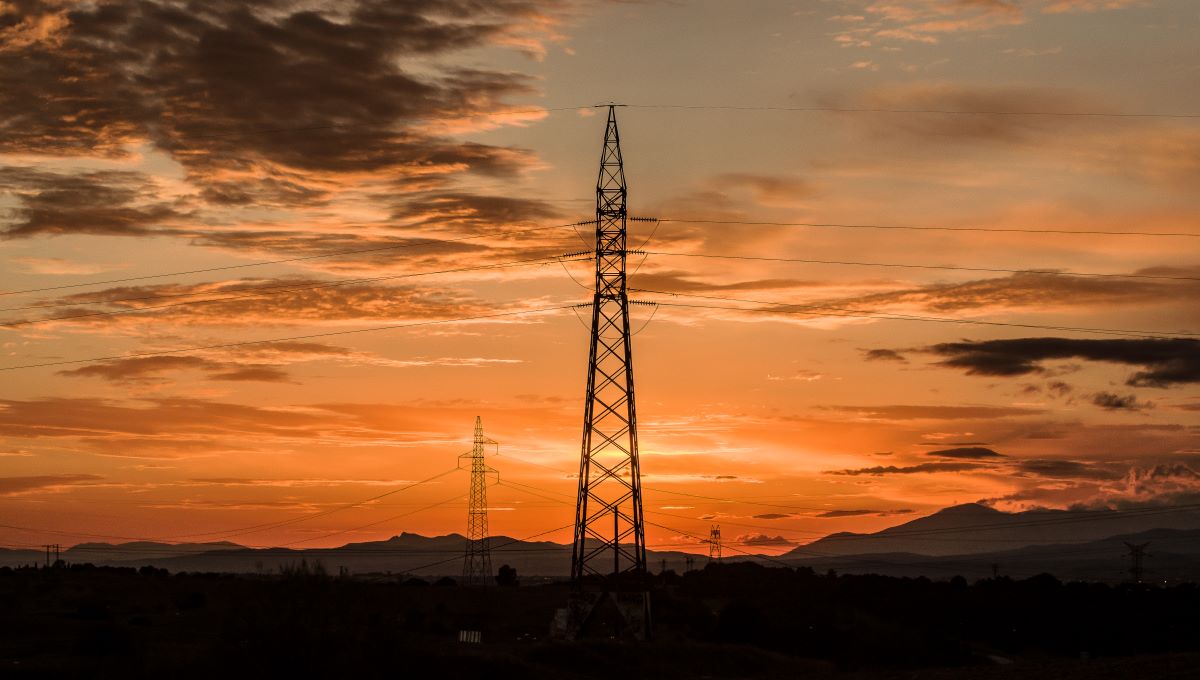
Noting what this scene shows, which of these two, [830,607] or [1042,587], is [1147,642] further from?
[1042,587]

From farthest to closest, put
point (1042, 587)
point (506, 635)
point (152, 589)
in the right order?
point (1042, 587), point (152, 589), point (506, 635)

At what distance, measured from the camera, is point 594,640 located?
7175 centimetres

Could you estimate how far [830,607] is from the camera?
440ft

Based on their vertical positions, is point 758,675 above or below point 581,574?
below

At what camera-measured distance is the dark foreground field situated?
203 feet

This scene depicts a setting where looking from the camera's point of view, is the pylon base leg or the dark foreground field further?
the pylon base leg

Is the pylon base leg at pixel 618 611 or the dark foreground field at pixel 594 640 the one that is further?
the pylon base leg at pixel 618 611

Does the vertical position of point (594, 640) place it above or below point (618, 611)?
below

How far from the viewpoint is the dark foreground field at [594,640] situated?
61.8m

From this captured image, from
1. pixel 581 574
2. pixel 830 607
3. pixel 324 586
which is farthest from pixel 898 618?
pixel 324 586

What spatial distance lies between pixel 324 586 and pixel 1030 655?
70552mm

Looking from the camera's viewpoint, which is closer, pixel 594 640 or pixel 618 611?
pixel 618 611

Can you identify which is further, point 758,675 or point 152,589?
point 152,589

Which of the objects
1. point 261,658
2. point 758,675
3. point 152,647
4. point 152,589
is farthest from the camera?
point 152,589
